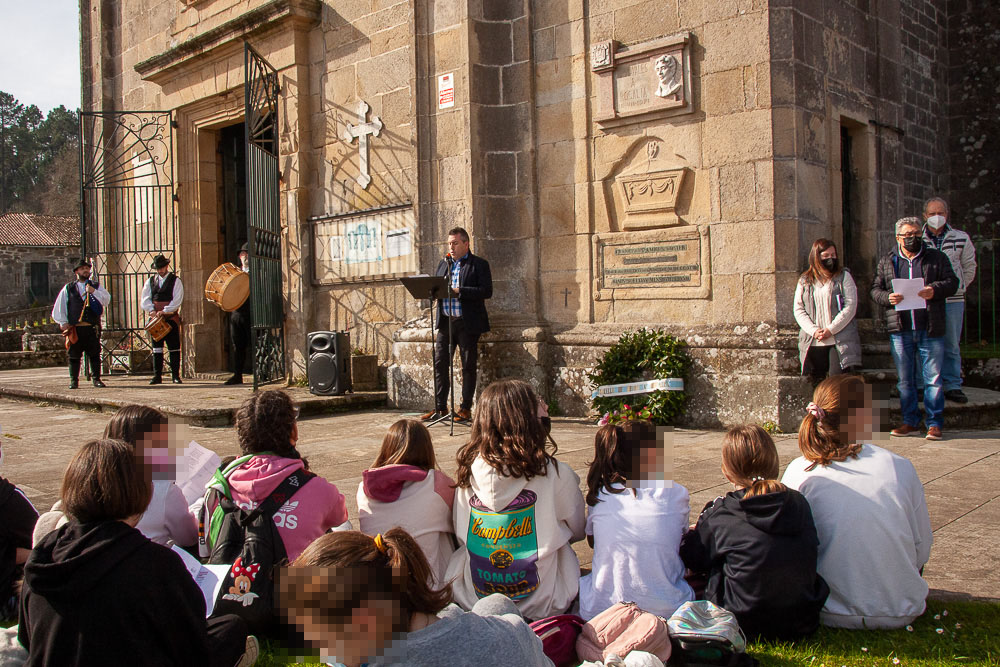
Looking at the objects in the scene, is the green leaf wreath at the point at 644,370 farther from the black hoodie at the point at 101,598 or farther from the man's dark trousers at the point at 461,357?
the black hoodie at the point at 101,598

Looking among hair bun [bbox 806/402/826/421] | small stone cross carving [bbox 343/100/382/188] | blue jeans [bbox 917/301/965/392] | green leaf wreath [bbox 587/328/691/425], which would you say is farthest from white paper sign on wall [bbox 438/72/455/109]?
hair bun [bbox 806/402/826/421]

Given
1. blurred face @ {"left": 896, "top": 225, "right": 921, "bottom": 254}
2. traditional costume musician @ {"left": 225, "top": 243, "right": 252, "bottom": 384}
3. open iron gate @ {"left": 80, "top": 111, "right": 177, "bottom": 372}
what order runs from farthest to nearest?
open iron gate @ {"left": 80, "top": 111, "right": 177, "bottom": 372}
traditional costume musician @ {"left": 225, "top": 243, "right": 252, "bottom": 384}
blurred face @ {"left": 896, "top": 225, "right": 921, "bottom": 254}

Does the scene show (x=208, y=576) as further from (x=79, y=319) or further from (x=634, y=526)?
(x=79, y=319)

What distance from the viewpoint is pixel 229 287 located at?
10656mm

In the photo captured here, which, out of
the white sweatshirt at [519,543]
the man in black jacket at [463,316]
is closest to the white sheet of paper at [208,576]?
the white sweatshirt at [519,543]

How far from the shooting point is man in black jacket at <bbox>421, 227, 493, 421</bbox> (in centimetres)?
803

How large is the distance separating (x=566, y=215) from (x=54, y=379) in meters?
8.64

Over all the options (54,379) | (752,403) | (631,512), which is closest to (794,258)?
(752,403)

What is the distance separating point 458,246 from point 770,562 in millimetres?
5481

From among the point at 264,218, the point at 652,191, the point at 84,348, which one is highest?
the point at 264,218

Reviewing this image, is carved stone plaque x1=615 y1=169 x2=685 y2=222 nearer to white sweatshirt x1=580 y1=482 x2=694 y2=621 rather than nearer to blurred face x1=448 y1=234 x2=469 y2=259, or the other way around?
blurred face x1=448 y1=234 x2=469 y2=259

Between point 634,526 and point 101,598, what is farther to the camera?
point 634,526

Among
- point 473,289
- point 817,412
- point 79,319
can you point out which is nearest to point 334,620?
point 817,412

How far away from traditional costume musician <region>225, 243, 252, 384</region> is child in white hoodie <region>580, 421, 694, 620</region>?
8428 mm
